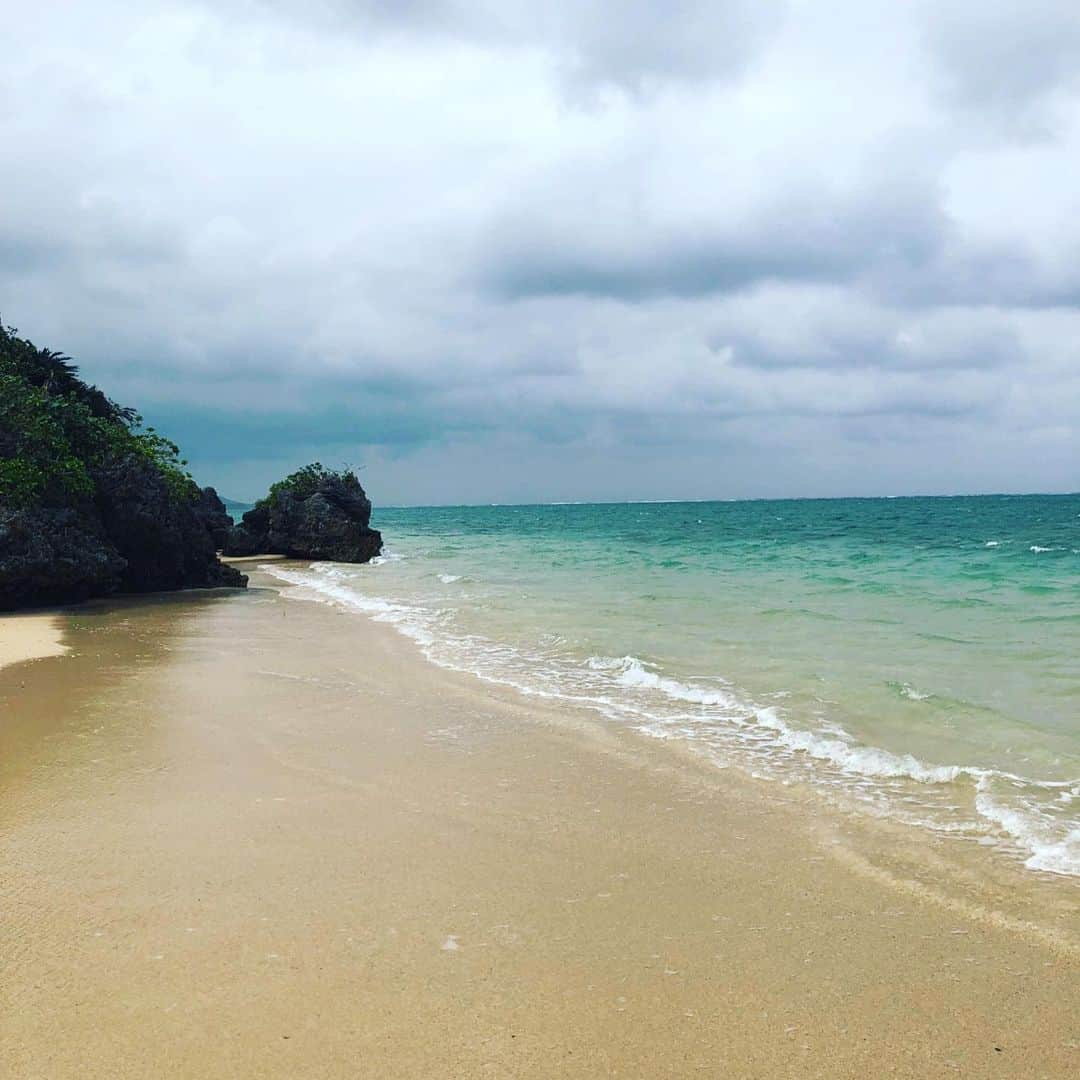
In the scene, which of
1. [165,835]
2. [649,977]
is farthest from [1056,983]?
[165,835]

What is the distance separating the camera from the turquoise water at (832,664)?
22.1 feet

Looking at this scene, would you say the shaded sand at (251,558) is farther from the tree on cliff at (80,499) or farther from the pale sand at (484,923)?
the pale sand at (484,923)

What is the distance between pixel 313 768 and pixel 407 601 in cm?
1413

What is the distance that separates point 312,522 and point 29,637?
88.7 feet

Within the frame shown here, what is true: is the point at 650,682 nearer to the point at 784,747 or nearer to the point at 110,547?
the point at 784,747

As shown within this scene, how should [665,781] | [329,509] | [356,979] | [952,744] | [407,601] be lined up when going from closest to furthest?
[356,979] → [665,781] → [952,744] → [407,601] → [329,509]

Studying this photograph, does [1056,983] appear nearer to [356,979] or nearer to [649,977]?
[649,977]

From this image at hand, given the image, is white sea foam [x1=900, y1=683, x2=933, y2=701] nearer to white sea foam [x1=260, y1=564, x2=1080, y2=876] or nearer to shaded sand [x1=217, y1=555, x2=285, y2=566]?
white sea foam [x1=260, y1=564, x2=1080, y2=876]

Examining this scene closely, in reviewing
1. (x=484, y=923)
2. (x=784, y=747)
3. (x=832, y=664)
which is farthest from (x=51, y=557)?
(x=484, y=923)

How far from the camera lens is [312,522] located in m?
40.7

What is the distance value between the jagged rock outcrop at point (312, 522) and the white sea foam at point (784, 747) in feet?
91.3

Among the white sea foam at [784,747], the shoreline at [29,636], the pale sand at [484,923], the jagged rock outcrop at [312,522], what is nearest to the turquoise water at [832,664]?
the white sea foam at [784,747]

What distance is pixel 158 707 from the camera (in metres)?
8.69

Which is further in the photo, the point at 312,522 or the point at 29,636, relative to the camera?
the point at 312,522
